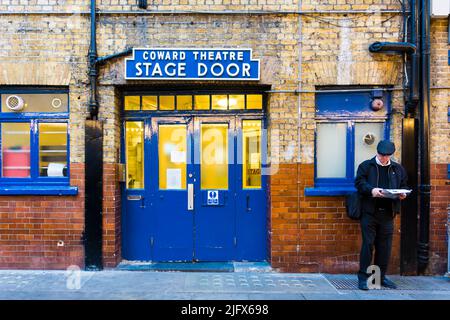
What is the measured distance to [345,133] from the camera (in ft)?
22.2

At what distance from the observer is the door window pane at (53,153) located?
675 centimetres

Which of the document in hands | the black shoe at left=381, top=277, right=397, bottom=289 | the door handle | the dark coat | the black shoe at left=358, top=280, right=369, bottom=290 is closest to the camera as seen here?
the document in hands

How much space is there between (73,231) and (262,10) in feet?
15.7

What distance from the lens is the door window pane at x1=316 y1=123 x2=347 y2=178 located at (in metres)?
6.77

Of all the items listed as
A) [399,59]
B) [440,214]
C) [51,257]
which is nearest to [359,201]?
[440,214]

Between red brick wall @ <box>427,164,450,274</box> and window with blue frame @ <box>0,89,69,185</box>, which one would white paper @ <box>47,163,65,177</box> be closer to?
window with blue frame @ <box>0,89,69,185</box>

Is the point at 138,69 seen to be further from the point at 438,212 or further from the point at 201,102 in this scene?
the point at 438,212

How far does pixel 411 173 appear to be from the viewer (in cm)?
653

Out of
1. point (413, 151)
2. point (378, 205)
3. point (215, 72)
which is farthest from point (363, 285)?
point (215, 72)

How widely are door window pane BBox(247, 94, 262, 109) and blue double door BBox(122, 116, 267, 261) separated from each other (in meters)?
0.25

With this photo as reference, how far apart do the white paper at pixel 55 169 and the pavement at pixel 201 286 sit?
1598mm

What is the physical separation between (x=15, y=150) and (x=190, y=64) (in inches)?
131

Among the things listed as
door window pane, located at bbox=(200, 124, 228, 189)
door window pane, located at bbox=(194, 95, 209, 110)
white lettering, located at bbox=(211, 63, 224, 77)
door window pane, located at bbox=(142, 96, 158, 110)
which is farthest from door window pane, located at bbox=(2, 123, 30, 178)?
white lettering, located at bbox=(211, 63, 224, 77)

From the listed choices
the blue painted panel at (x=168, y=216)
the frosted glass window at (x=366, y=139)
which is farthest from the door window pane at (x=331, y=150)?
the blue painted panel at (x=168, y=216)
